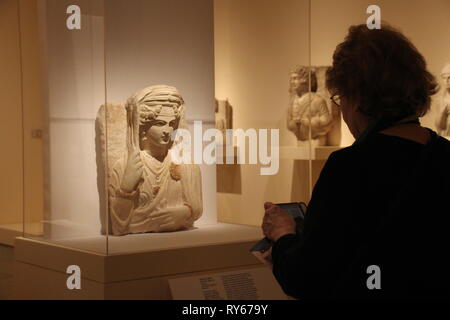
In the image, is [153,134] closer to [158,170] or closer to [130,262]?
[158,170]

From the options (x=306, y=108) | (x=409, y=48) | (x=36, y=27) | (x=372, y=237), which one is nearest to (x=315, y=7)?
(x=306, y=108)

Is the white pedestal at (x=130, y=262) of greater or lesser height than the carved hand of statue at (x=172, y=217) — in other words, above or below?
below

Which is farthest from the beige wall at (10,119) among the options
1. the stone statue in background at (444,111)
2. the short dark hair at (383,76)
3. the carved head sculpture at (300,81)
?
the short dark hair at (383,76)

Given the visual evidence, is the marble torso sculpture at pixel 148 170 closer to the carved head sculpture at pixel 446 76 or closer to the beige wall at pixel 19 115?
the beige wall at pixel 19 115

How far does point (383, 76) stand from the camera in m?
2.26

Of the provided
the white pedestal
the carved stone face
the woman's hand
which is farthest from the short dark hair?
the carved stone face

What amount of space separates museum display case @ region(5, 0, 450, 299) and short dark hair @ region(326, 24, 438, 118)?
173 cm

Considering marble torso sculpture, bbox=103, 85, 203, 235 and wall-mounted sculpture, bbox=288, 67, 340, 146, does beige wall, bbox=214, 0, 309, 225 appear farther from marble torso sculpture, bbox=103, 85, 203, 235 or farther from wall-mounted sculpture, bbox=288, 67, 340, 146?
marble torso sculpture, bbox=103, 85, 203, 235

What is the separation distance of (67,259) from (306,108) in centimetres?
202

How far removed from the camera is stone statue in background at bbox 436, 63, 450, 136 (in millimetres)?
5207

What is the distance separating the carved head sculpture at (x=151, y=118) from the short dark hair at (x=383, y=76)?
1.95 meters

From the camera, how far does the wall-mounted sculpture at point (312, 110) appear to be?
15.7ft

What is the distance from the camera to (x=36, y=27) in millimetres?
4402

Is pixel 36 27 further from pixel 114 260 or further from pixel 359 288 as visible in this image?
pixel 359 288
